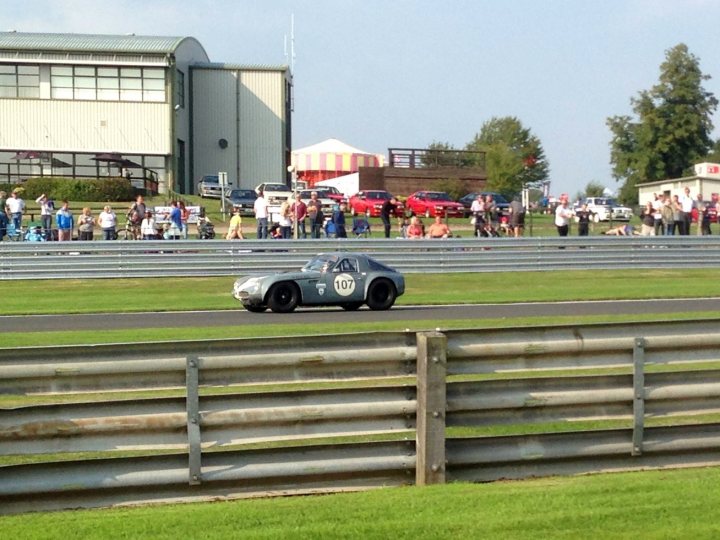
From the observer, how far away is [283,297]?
65.2 feet

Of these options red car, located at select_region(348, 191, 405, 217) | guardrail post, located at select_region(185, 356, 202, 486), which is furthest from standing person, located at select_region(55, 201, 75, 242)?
guardrail post, located at select_region(185, 356, 202, 486)

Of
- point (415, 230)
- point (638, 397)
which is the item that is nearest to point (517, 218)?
point (415, 230)

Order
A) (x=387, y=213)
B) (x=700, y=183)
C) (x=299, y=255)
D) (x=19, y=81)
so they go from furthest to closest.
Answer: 1. (x=700, y=183)
2. (x=19, y=81)
3. (x=387, y=213)
4. (x=299, y=255)

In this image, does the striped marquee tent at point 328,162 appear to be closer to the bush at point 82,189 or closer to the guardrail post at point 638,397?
the bush at point 82,189

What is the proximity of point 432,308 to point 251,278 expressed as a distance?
323 cm

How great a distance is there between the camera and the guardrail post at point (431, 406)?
636 centimetres

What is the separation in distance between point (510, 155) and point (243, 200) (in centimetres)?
5646

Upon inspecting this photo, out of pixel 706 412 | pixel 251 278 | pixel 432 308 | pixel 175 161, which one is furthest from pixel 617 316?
pixel 175 161

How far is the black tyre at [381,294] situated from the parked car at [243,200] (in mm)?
25989

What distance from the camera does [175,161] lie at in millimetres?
59375

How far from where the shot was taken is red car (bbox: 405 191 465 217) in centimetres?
4678

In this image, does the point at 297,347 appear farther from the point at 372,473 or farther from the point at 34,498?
the point at 34,498

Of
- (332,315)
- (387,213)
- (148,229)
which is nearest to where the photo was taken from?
(332,315)

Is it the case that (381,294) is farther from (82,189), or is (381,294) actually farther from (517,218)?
(82,189)
